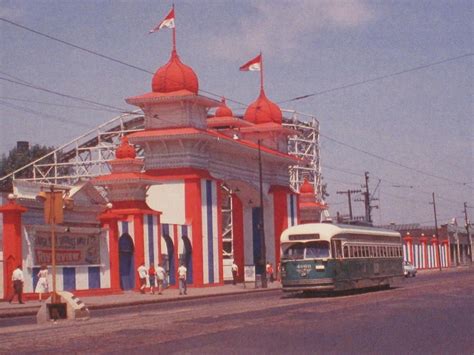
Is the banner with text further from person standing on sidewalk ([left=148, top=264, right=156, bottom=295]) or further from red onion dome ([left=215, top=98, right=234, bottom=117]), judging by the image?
red onion dome ([left=215, top=98, right=234, bottom=117])

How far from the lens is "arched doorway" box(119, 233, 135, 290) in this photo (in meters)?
46.1

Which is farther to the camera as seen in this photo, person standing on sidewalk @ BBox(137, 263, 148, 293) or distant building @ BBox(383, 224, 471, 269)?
distant building @ BBox(383, 224, 471, 269)

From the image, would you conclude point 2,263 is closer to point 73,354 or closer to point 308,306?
point 308,306

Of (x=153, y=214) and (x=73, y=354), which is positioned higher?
(x=153, y=214)

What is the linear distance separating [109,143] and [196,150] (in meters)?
33.9

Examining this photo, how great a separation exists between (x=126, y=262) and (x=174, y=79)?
13.3 metres

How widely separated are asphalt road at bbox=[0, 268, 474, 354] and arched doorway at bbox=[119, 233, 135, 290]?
67.8 feet

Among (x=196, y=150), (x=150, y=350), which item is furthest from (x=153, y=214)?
(x=150, y=350)

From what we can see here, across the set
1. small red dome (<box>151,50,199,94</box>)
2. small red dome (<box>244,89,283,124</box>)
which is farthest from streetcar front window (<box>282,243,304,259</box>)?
small red dome (<box>244,89,283,124</box>)

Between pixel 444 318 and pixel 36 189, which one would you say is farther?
pixel 36 189

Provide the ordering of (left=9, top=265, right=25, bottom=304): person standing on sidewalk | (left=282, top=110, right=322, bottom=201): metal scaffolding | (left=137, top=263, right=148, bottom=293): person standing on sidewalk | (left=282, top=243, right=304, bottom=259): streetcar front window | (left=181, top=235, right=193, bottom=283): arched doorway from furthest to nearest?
(left=282, top=110, right=322, bottom=201): metal scaffolding, (left=181, top=235, right=193, bottom=283): arched doorway, (left=137, top=263, right=148, bottom=293): person standing on sidewalk, (left=9, top=265, right=25, bottom=304): person standing on sidewalk, (left=282, top=243, right=304, bottom=259): streetcar front window

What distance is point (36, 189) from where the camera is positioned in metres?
39.8

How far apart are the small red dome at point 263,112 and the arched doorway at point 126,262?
23.8 meters

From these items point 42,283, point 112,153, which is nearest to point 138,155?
point 112,153
